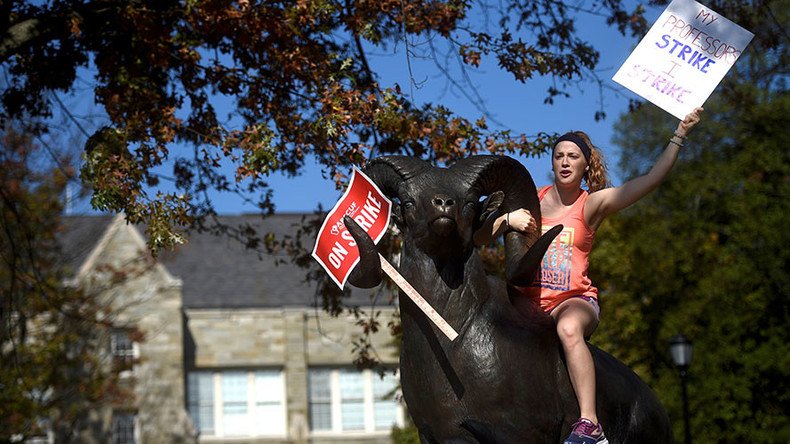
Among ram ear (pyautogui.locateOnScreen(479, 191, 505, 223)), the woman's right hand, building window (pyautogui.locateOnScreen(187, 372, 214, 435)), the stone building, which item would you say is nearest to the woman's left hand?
the woman's right hand

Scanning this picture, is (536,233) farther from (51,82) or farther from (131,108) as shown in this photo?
(51,82)

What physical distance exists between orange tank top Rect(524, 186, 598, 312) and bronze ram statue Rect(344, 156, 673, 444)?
0.54 feet

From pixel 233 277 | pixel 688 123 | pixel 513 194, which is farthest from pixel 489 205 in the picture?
pixel 233 277

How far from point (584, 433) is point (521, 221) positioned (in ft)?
3.37

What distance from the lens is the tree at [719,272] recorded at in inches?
932

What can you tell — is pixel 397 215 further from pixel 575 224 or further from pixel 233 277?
pixel 233 277

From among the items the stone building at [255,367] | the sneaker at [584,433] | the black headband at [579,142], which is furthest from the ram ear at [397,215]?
the stone building at [255,367]

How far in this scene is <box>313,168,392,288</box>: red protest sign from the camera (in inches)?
211

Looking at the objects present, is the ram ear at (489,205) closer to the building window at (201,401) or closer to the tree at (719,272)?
the tree at (719,272)

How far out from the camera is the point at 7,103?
1005 centimetres

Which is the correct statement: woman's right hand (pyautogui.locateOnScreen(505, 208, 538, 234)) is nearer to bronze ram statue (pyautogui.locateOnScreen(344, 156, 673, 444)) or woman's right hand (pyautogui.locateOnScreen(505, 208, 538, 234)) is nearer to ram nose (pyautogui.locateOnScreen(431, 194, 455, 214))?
bronze ram statue (pyautogui.locateOnScreen(344, 156, 673, 444))

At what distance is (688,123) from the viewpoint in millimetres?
5605

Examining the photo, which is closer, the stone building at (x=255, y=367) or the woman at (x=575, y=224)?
the woman at (x=575, y=224)

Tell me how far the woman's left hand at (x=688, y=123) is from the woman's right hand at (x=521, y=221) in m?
0.83
